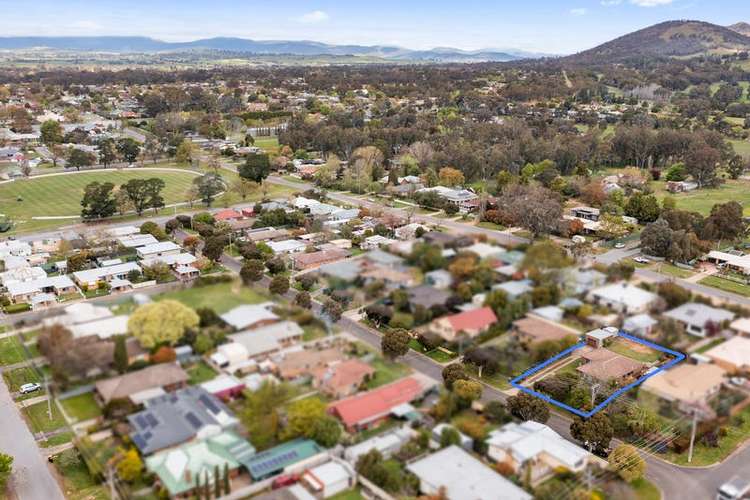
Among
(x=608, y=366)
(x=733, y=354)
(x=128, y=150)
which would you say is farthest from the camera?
(x=128, y=150)

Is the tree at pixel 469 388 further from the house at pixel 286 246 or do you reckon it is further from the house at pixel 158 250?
the house at pixel 158 250

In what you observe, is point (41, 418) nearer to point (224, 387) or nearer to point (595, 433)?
point (224, 387)

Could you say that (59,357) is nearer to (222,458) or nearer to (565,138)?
(222,458)

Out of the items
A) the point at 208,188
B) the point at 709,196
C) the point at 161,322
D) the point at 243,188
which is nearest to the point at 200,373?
the point at 161,322

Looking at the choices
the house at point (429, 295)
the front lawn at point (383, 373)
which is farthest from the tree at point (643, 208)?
the front lawn at point (383, 373)

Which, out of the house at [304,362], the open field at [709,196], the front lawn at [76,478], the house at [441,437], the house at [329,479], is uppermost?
the house at [304,362]

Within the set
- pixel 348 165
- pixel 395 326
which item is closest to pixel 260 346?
pixel 395 326
